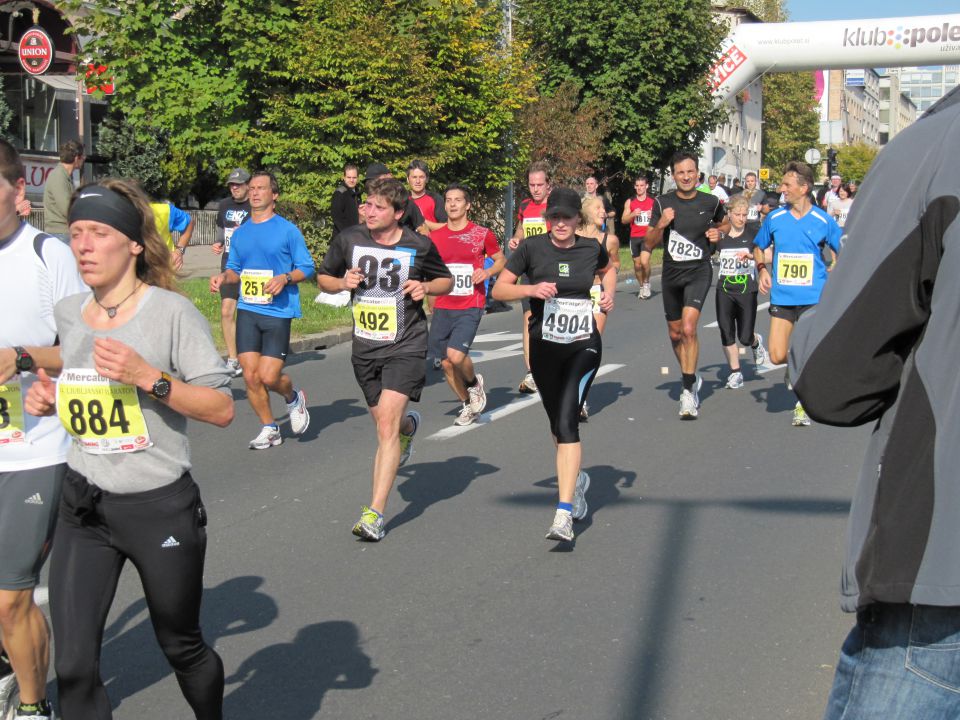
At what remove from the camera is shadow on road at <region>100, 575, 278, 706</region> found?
463 cm

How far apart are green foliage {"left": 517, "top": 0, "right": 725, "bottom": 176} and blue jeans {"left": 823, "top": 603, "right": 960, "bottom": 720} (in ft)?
118

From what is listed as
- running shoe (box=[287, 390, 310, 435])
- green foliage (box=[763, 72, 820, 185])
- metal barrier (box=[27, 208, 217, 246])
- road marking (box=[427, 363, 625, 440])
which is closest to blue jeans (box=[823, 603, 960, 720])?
road marking (box=[427, 363, 625, 440])

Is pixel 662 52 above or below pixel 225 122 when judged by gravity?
above

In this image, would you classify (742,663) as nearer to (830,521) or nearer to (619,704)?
(619,704)

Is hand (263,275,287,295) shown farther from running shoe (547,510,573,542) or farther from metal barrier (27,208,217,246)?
metal barrier (27,208,217,246)

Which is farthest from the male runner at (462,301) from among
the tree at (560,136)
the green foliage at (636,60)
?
the green foliage at (636,60)

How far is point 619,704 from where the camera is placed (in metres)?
4.35

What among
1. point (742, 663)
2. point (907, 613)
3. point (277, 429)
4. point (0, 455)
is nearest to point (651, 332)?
point (277, 429)

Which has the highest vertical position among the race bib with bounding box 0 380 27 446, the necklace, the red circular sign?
the red circular sign

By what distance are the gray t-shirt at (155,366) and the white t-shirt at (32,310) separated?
342 mm

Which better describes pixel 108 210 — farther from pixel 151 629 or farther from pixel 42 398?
pixel 151 629

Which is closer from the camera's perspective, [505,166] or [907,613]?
[907,613]

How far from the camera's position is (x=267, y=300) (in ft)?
30.3

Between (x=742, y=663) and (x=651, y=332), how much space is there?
40.3 ft
